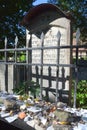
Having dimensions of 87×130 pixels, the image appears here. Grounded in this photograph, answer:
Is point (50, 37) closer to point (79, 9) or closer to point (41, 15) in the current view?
point (41, 15)

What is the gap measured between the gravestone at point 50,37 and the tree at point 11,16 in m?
10.6

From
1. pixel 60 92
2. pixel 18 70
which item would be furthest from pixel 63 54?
pixel 18 70

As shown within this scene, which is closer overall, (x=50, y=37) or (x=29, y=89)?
(x=29, y=89)

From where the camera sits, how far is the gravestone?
617 cm

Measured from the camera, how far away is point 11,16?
723 inches

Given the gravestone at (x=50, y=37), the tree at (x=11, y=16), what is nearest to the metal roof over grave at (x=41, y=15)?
the gravestone at (x=50, y=37)

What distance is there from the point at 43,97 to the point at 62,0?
2325cm

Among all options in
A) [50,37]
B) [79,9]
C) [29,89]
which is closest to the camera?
[29,89]

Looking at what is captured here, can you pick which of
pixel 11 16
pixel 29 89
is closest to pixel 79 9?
pixel 11 16

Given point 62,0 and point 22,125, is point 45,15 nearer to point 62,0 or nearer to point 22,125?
point 22,125

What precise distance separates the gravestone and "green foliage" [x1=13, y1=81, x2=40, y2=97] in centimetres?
29

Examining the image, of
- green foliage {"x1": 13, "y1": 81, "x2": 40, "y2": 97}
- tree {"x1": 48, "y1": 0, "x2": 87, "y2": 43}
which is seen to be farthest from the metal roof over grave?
tree {"x1": 48, "y1": 0, "x2": 87, "y2": 43}

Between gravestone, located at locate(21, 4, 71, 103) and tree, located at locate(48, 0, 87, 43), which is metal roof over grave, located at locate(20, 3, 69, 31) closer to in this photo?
gravestone, located at locate(21, 4, 71, 103)

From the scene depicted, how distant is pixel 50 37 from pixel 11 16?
12.1m
